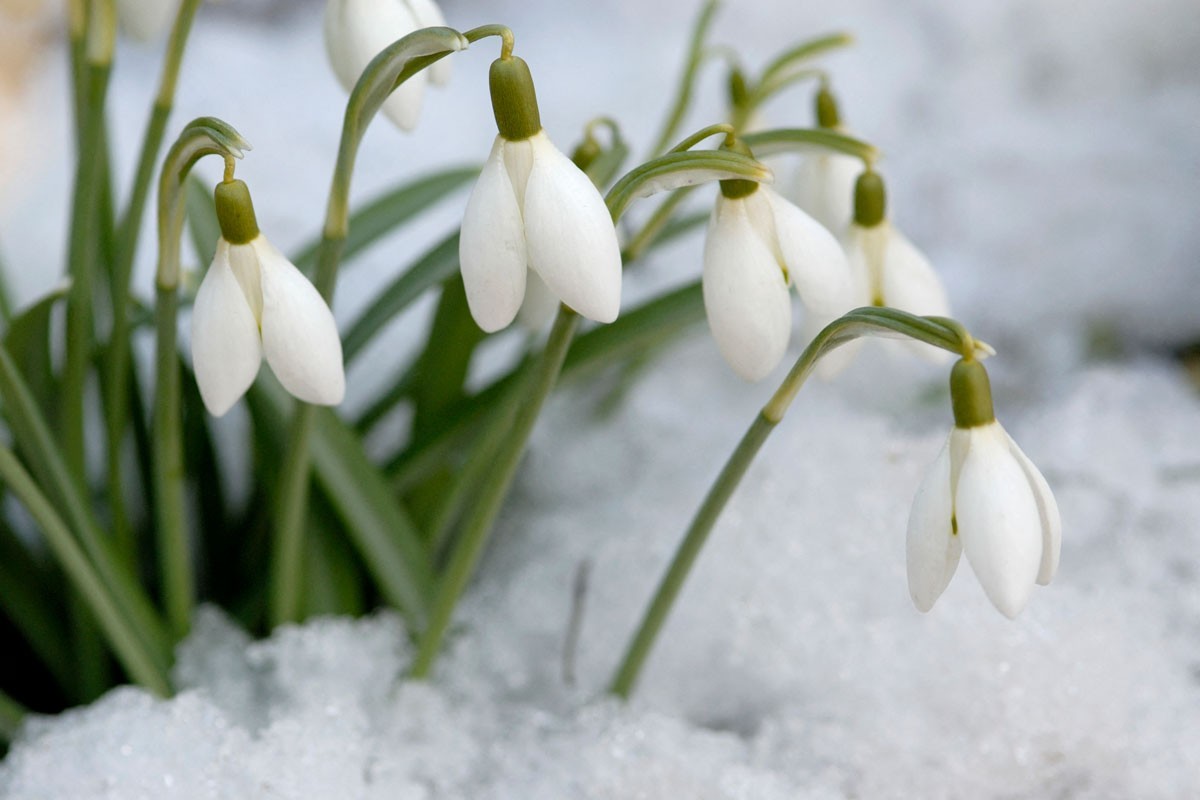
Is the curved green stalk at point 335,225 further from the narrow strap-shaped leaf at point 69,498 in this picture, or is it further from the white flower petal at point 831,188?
the white flower petal at point 831,188

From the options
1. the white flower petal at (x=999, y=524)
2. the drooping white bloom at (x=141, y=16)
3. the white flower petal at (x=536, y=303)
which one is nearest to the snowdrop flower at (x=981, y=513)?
the white flower petal at (x=999, y=524)

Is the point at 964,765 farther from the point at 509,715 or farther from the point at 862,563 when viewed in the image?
the point at 509,715

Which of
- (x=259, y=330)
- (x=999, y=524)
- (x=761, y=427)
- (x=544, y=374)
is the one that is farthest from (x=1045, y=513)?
(x=259, y=330)

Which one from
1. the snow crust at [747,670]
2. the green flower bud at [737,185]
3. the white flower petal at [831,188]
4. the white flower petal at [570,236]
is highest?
the white flower petal at [570,236]

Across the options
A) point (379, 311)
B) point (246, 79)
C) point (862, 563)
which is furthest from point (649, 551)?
point (246, 79)

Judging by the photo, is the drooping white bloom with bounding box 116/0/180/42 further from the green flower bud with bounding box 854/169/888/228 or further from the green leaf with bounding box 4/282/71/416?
the green flower bud with bounding box 854/169/888/228
